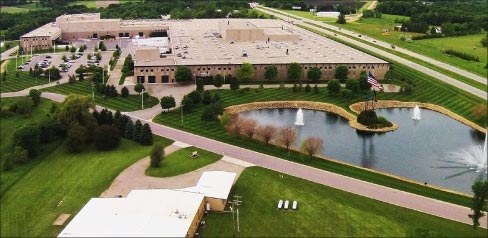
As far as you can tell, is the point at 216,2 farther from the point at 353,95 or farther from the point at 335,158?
the point at 335,158

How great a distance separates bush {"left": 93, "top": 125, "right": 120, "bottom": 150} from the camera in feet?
77.8

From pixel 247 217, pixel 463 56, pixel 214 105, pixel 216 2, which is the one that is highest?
pixel 216 2

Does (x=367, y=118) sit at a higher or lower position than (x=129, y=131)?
higher

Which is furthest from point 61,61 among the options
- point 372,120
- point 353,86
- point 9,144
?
point 372,120

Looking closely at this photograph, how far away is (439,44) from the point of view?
27500 millimetres

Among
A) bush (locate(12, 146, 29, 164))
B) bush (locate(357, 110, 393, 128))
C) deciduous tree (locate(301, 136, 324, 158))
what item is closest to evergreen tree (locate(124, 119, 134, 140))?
bush (locate(12, 146, 29, 164))

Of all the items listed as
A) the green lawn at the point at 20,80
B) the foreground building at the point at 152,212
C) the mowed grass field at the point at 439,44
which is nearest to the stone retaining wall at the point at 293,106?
the mowed grass field at the point at 439,44

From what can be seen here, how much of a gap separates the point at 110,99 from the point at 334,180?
17734 mm

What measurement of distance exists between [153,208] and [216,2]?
223 ft

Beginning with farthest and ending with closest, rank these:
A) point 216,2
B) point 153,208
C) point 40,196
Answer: point 216,2, point 40,196, point 153,208

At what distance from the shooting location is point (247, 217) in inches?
714

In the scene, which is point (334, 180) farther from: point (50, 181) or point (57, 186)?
point (50, 181)

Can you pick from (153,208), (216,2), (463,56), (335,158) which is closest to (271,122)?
(335,158)

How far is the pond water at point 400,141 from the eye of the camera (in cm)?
2317
